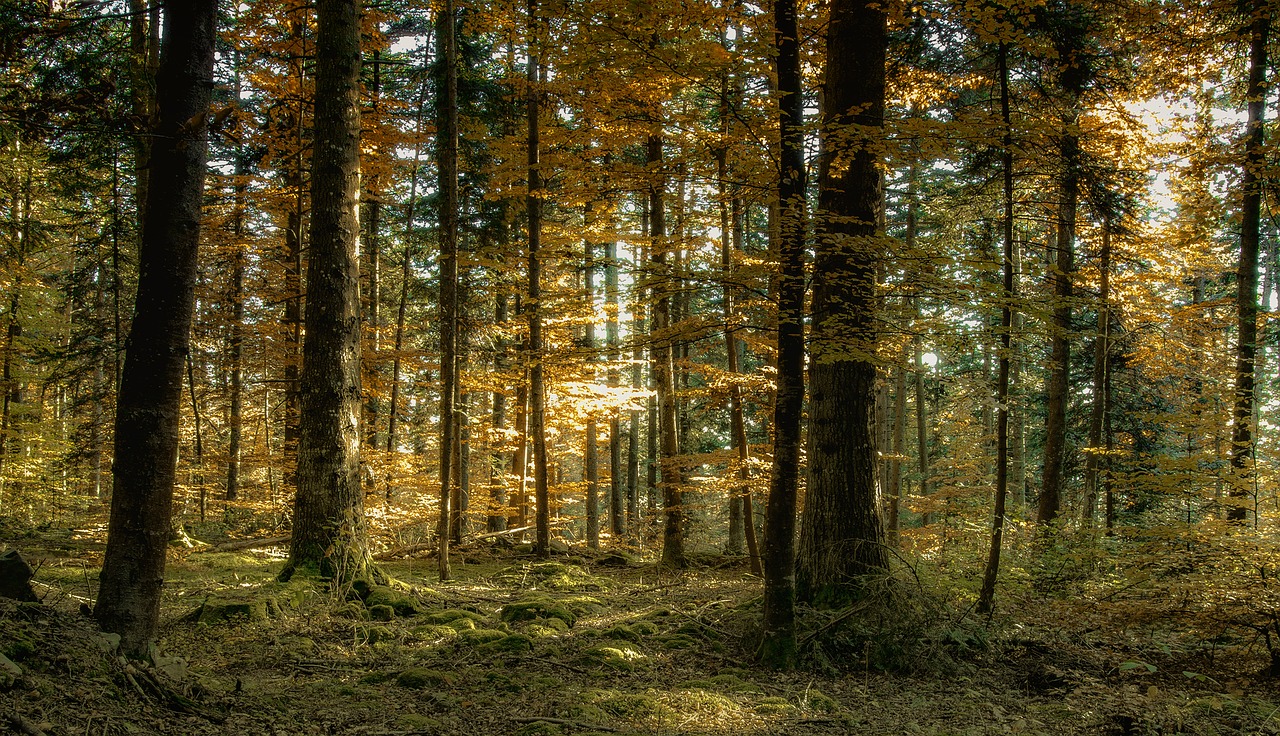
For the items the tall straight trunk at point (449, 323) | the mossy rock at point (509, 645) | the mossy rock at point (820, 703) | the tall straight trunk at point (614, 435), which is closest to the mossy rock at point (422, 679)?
the mossy rock at point (509, 645)

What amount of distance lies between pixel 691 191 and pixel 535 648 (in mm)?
9371

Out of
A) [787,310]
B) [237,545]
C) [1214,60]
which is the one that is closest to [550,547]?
[237,545]

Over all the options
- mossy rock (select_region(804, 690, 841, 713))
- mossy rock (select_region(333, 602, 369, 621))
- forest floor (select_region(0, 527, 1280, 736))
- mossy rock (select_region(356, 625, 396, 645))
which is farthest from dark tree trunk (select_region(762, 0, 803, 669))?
mossy rock (select_region(333, 602, 369, 621))

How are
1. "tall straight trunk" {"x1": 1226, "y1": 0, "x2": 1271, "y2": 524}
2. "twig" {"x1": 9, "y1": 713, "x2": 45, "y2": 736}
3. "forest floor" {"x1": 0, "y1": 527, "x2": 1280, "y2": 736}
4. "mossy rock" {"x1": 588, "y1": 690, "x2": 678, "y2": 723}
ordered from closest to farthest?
"twig" {"x1": 9, "y1": 713, "x2": 45, "y2": 736} < "forest floor" {"x1": 0, "y1": 527, "x2": 1280, "y2": 736} < "mossy rock" {"x1": 588, "y1": 690, "x2": 678, "y2": 723} < "tall straight trunk" {"x1": 1226, "y1": 0, "x2": 1271, "y2": 524}

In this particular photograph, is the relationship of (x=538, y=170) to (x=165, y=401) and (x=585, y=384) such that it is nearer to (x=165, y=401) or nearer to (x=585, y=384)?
(x=585, y=384)

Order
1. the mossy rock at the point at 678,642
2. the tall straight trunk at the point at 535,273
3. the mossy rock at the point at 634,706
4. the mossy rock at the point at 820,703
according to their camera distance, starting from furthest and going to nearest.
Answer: the tall straight trunk at the point at 535,273, the mossy rock at the point at 678,642, the mossy rock at the point at 820,703, the mossy rock at the point at 634,706

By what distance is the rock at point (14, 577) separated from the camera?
3.77 m

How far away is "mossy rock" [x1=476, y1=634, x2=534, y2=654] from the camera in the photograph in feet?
19.7

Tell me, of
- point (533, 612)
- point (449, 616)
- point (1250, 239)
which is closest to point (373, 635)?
point (449, 616)

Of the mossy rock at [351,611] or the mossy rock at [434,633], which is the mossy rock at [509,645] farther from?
the mossy rock at [351,611]

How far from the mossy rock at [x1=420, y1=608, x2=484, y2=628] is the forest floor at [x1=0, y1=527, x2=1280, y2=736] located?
0.02m

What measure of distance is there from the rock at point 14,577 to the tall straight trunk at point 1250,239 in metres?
12.1

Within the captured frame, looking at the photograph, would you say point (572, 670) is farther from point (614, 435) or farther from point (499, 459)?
point (499, 459)

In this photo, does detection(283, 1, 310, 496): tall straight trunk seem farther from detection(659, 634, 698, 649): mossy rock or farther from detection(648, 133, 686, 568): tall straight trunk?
detection(659, 634, 698, 649): mossy rock
